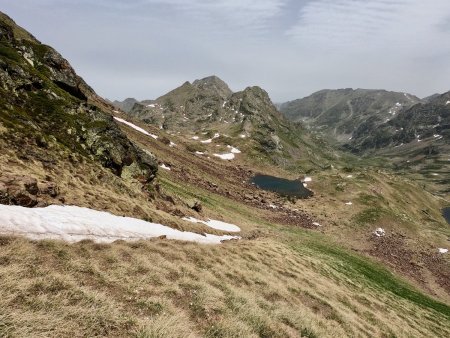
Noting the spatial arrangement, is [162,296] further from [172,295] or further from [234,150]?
[234,150]

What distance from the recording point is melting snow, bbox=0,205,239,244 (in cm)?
1594

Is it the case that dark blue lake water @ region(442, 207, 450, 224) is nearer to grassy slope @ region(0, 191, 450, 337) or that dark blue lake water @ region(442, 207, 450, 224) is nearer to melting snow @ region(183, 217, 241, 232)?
grassy slope @ region(0, 191, 450, 337)

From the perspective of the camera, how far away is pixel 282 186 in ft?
426

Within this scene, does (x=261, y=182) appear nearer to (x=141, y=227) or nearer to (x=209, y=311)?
(x=141, y=227)

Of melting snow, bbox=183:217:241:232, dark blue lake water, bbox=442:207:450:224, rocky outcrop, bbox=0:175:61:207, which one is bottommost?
melting snow, bbox=183:217:241:232

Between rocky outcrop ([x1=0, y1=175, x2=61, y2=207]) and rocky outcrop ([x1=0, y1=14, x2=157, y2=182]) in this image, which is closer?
rocky outcrop ([x1=0, y1=175, x2=61, y2=207])

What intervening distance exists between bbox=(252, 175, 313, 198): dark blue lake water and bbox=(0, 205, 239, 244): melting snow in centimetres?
8959

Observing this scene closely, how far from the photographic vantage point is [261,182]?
134 m

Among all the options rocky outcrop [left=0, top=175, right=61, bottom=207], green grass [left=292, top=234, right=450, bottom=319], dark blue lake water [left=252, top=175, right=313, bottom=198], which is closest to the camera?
rocky outcrop [left=0, top=175, right=61, bottom=207]

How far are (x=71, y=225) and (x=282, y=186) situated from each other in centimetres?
11533

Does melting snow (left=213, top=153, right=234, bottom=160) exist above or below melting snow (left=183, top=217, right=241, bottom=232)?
above

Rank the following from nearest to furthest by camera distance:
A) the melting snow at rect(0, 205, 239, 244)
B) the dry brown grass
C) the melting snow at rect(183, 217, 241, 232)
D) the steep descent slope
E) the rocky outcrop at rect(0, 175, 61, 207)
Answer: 1. the dry brown grass
2. the melting snow at rect(0, 205, 239, 244)
3. the rocky outcrop at rect(0, 175, 61, 207)
4. the steep descent slope
5. the melting snow at rect(183, 217, 241, 232)

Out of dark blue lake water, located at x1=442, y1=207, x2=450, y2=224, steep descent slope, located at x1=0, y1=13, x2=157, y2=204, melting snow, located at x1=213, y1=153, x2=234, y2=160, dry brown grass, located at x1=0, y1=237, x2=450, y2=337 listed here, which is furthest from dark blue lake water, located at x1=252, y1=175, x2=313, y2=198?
dry brown grass, located at x1=0, y1=237, x2=450, y2=337

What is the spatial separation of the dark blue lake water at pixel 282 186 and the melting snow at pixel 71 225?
3527 inches
